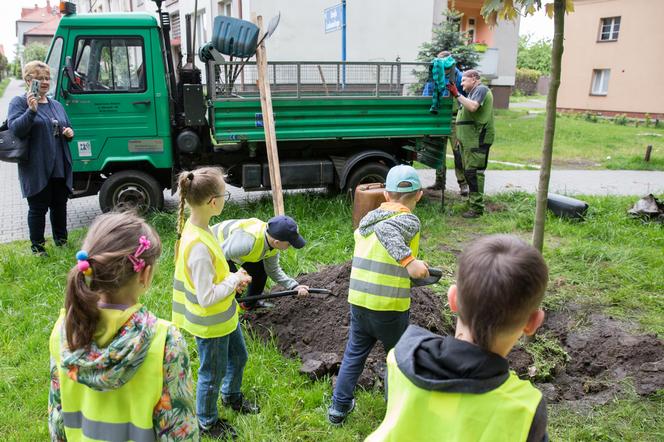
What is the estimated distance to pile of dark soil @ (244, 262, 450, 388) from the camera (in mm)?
3551

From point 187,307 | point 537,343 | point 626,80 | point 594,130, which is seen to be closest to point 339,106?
point 537,343

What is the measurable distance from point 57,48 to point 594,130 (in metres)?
17.7

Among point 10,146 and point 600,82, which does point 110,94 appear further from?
point 600,82

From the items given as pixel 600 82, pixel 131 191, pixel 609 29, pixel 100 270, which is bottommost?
pixel 131 191

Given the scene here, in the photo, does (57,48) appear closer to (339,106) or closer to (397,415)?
(339,106)

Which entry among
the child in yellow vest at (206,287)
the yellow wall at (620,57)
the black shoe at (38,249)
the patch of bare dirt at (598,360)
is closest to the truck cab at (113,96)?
the black shoe at (38,249)

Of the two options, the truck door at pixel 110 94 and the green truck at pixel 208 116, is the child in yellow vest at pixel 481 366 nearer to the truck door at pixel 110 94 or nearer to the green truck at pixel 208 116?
the green truck at pixel 208 116

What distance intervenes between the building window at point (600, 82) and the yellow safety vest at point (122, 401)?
1084 inches

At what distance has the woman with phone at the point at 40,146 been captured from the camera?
5.20 meters

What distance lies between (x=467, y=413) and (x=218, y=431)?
1.90 metres

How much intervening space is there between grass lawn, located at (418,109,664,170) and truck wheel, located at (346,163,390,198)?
4818 mm

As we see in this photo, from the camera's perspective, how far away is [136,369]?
1539mm

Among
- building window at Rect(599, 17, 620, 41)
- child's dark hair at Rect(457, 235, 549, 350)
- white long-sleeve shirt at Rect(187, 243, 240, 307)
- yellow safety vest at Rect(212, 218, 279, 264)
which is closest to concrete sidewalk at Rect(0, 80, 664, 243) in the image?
yellow safety vest at Rect(212, 218, 279, 264)

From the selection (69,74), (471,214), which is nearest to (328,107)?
(471,214)
